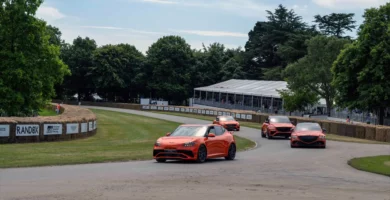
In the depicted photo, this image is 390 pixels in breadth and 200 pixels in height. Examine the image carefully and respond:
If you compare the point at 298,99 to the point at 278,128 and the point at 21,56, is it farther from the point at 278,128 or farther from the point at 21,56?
the point at 21,56

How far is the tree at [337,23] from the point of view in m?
107

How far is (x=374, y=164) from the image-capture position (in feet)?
80.6

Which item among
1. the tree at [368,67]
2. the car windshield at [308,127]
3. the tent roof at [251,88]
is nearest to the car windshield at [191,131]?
the car windshield at [308,127]

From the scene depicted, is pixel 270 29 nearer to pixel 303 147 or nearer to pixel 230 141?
pixel 303 147

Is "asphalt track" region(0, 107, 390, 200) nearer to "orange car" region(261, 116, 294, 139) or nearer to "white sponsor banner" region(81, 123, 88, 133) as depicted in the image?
"white sponsor banner" region(81, 123, 88, 133)

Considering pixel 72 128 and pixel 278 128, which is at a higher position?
pixel 278 128

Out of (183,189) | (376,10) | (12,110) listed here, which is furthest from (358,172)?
(376,10)

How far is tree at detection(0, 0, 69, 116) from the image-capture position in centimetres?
5350

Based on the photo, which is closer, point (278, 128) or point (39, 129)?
point (39, 129)

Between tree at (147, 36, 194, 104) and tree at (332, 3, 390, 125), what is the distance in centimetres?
5339

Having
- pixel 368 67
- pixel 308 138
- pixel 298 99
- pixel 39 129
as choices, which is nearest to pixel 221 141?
pixel 308 138

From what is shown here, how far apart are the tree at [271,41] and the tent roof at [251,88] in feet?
32.5

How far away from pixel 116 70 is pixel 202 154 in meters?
98.1

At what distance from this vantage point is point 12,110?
53.9m
